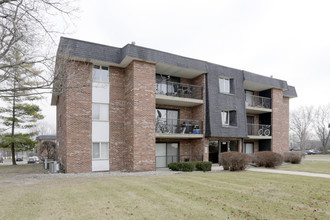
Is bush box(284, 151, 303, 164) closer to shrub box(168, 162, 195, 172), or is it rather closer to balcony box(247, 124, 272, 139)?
balcony box(247, 124, 272, 139)

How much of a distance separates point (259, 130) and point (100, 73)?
1633 cm

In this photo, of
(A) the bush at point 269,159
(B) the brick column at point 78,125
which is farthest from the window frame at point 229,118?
(B) the brick column at point 78,125

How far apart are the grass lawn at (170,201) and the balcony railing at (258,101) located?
1387cm

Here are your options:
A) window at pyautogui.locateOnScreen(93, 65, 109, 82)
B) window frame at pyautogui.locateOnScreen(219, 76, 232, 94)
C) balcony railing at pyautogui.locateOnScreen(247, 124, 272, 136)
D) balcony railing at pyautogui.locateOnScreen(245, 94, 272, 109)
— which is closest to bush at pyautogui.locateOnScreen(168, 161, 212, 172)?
window frame at pyautogui.locateOnScreen(219, 76, 232, 94)

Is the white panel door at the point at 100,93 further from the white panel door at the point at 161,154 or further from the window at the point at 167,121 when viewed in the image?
the white panel door at the point at 161,154

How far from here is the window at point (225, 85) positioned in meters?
19.0

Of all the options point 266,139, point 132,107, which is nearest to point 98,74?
point 132,107

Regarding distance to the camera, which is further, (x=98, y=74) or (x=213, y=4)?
(x=98, y=74)

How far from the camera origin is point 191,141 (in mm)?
18578

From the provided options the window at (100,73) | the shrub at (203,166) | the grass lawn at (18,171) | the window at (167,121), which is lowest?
the grass lawn at (18,171)

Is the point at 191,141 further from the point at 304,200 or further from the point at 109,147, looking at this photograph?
the point at 304,200

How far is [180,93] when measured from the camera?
18.1 metres

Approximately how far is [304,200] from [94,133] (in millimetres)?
11968

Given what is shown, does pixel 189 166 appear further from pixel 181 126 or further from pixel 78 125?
pixel 78 125
